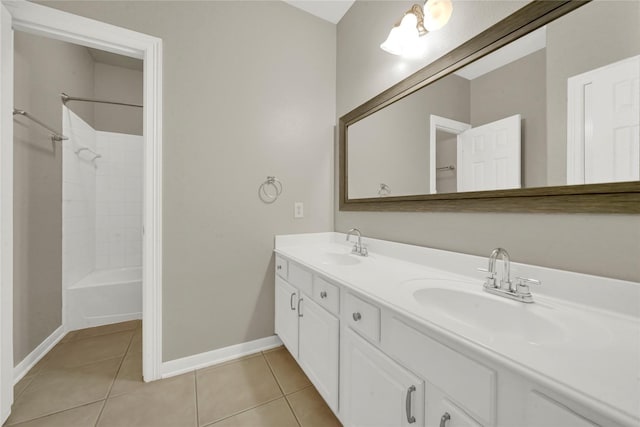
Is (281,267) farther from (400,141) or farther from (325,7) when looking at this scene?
(325,7)

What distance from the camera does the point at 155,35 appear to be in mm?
1480

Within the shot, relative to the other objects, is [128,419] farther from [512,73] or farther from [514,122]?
[512,73]

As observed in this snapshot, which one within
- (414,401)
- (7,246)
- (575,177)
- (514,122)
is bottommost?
(414,401)

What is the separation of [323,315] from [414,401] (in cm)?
53

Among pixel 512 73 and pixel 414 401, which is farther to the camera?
pixel 512 73

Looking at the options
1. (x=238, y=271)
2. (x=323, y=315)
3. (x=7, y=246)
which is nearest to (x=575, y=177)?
(x=323, y=315)

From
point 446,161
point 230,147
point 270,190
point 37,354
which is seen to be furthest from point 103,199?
point 446,161

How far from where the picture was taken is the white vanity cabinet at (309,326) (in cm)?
111

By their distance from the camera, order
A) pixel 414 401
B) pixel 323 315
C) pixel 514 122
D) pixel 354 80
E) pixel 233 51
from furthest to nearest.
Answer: pixel 354 80
pixel 233 51
pixel 323 315
pixel 514 122
pixel 414 401

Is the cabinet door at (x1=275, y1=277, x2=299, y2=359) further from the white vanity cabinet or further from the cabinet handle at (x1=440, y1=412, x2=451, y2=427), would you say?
the cabinet handle at (x1=440, y1=412, x2=451, y2=427)

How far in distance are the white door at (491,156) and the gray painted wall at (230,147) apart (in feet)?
3.61

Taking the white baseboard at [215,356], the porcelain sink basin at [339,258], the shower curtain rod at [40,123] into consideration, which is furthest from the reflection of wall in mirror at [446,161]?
the shower curtain rod at [40,123]

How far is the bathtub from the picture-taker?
204 cm

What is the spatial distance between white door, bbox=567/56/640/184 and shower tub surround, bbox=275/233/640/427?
1.06 ft
